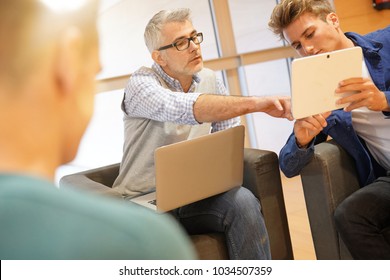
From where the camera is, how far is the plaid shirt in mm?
1756

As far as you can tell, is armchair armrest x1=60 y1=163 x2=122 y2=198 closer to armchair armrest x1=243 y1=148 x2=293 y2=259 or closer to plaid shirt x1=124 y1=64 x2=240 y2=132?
plaid shirt x1=124 y1=64 x2=240 y2=132

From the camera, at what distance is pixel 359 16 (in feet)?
12.0

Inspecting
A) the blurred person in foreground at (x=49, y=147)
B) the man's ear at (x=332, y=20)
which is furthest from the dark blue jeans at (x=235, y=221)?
the blurred person in foreground at (x=49, y=147)

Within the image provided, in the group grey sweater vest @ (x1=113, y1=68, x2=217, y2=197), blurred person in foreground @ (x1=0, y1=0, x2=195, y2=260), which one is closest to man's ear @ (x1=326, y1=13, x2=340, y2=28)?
grey sweater vest @ (x1=113, y1=68, x2=217, y2=197)

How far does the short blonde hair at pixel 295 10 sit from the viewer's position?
1.89 metres

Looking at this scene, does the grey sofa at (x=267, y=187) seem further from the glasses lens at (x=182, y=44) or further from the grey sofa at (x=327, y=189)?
the glasses lens at (x=182, y=44)

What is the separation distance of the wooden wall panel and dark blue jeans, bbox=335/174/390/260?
219 cm

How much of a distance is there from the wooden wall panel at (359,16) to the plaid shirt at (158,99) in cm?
199

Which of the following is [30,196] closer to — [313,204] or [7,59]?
[7,59]

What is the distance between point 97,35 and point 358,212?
1559 millimetres

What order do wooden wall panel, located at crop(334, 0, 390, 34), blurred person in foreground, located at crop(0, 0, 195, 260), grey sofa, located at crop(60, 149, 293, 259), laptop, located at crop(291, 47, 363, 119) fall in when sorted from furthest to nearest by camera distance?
wooden wall panel, located at crop(334, 0, 390, 34), grey sofa, located at crop(60, 149, 293, 259), laptop, located at crop(291, 47, 363, 119), blurred person in foreground, located at crop(0, 0, 195, 260)

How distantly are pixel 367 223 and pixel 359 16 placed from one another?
2386 millimetres

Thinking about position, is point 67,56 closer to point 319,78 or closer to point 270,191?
point 319,78

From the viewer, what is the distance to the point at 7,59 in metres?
0.30
